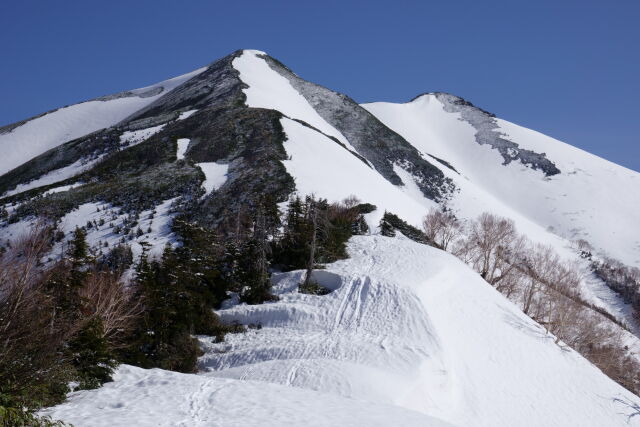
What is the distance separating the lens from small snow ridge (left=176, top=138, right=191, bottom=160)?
50312 millimetres

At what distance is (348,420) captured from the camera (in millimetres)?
11617

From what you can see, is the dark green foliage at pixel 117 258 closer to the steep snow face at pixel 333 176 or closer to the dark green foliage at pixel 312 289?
the dark green foliage at pixel 312 289

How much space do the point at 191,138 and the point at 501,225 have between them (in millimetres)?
40238

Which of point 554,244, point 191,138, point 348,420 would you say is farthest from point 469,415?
point 554,244

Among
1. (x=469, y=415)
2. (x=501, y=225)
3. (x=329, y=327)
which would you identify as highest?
(x=501, y=225)

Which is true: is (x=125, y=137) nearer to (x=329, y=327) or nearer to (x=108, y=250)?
(x=108, y=250)

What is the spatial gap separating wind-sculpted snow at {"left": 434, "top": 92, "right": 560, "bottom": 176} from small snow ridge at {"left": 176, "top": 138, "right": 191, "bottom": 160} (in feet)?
232

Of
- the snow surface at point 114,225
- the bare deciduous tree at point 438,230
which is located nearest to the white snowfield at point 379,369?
Result: the snow surface at point 114,225

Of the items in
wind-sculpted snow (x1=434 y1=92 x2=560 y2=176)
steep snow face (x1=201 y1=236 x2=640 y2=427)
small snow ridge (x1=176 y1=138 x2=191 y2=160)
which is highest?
wind-sculpted snow (x1=434 y1=92 x2=560 y2=176)

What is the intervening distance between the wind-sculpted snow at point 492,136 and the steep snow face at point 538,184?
1.12 meters

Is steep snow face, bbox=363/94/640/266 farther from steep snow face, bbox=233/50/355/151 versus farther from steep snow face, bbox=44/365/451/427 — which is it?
steep snow face, bbox=44/365/451/427

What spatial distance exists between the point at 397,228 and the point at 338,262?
9657 millimetres

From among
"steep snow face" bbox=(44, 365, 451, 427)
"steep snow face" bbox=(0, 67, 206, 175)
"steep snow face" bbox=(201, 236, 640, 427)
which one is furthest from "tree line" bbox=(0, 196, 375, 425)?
"steep snow face" bbox=(0, 67, 206, 175)

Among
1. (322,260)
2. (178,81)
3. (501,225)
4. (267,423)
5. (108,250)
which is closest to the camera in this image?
(267,423)
